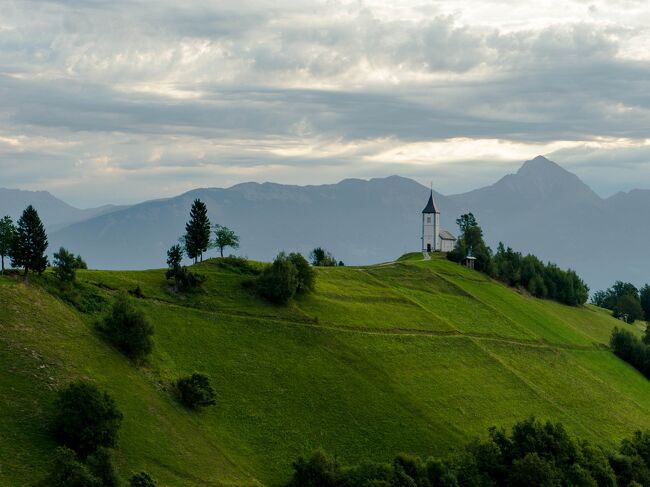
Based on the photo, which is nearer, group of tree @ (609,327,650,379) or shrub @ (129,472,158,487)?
shrub @ (129,472,158,487)

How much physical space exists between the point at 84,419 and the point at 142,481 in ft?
29.9

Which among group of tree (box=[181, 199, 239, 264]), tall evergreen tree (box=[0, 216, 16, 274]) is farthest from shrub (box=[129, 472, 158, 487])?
group of tree (box=[181, 199, 239, 264])

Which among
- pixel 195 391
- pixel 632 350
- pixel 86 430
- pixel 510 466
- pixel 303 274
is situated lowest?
pixel 510 466

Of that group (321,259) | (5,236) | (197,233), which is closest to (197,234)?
(197,233)

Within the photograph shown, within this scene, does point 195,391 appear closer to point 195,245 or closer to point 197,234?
point 195,245

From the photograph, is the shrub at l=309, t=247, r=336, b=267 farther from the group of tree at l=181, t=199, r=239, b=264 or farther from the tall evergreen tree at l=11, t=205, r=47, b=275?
the tall evergreen tree at l=11, t=205, r=47, b=275

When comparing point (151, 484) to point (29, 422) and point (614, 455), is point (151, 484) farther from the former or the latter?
point (614, 455)

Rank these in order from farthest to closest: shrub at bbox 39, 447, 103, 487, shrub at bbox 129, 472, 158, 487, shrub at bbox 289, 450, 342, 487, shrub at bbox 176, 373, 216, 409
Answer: shrub at bbox 176, 373, 216, 409, shrub at bbox 289, 450, 342, 487, shrub at bbox 129, 472, 158, 487, shrub at bbox 39, 447, 103, 487

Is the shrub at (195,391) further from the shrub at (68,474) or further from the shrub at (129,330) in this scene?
the shrub at (68,474)

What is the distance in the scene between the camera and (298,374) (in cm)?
10819

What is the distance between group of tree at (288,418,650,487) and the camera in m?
84.9

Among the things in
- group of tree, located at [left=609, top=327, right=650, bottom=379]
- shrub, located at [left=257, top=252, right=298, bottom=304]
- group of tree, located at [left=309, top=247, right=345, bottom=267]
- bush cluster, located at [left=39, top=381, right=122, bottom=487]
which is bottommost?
group of tree, located at [left=609, top=327, right=650, bottom=379]

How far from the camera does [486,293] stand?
17250 cm

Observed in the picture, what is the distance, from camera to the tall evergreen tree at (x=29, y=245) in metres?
102
